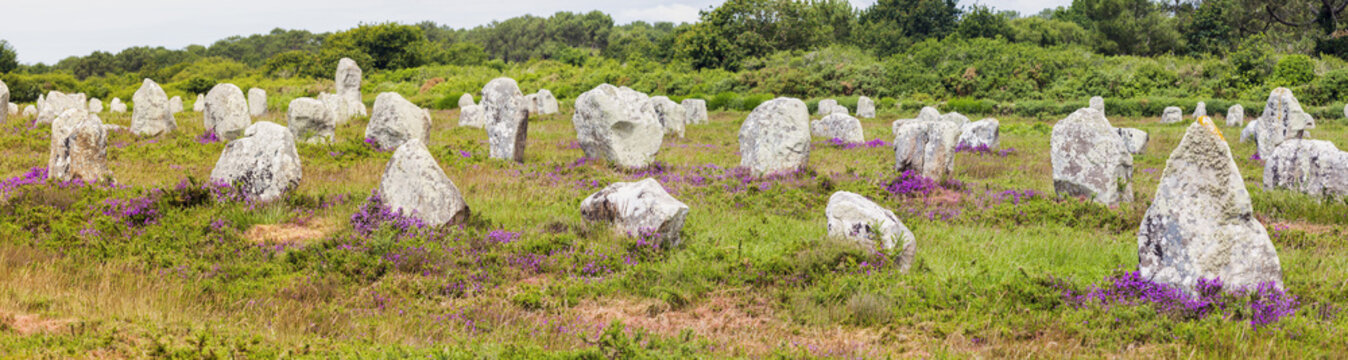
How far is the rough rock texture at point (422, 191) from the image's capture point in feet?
33.6

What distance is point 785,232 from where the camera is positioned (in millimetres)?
10727

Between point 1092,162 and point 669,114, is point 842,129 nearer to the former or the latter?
point 669,114

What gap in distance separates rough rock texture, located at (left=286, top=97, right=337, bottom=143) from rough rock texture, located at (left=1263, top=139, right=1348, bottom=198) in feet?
61.8

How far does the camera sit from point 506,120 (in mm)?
18922

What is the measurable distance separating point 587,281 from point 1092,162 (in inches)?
373

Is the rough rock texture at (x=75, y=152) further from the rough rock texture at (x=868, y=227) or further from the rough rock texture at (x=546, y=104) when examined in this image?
the rough rock texture at (x=546, y=104)

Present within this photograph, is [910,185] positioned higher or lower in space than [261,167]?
lower

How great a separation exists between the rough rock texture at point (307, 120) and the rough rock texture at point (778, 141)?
9788 mm

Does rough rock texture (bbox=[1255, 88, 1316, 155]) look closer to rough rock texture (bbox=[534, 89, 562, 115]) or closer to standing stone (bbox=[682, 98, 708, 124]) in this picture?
standing stone (bbox=[682, 98, 708, 124])

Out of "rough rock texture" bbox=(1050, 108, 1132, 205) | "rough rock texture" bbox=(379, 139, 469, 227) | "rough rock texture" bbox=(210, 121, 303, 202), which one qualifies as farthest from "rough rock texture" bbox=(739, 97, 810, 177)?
"rough rock texture" bbox=(210, 121, 303, 202)

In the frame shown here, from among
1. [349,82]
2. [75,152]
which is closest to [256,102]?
[349,82]

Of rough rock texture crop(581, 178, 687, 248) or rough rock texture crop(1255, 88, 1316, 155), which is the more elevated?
rough rock texture crop(1255, 88, 1316, 155)

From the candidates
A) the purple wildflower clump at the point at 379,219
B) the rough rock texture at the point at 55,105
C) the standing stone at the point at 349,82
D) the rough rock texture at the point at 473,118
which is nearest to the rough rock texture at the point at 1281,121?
the purple wildflower clump at the point at 379,219

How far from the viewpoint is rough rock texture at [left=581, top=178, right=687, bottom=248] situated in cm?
945
